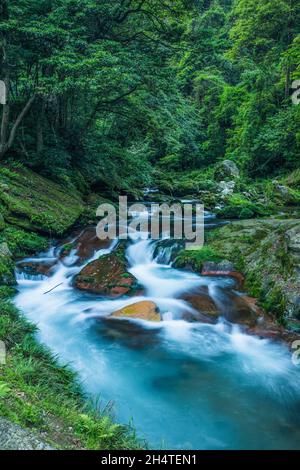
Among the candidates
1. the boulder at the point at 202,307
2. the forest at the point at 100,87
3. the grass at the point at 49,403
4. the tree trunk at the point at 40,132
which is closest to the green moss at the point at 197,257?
the boulder at the point at 202,307

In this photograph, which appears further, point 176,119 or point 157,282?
point 176,119

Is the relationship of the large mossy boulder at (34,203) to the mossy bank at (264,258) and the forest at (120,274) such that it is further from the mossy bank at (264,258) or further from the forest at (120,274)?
the mossy bank at (264,258)

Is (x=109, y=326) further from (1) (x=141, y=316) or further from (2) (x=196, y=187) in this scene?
(2) (x=196, y=187)

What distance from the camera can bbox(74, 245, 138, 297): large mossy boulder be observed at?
7.96 metres

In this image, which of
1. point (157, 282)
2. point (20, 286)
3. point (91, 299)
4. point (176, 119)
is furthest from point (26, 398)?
point (176, 119)

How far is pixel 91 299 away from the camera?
7.75 metres

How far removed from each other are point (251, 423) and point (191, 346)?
196 cm

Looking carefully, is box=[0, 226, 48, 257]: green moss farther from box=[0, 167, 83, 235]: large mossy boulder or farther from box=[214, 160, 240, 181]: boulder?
box=[214, 160, 240, 181]: boulder

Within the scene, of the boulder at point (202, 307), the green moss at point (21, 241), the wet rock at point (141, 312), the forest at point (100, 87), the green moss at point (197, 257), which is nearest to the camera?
the wet rock at point (141, 312)

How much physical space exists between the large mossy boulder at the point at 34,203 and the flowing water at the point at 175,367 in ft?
6.90

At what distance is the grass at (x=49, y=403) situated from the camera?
3174 mm

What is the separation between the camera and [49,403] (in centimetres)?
361

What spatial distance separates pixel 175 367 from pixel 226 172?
2150 cm

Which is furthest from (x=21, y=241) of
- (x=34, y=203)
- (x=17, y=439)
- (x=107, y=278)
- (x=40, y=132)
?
(x=17, y=439)
